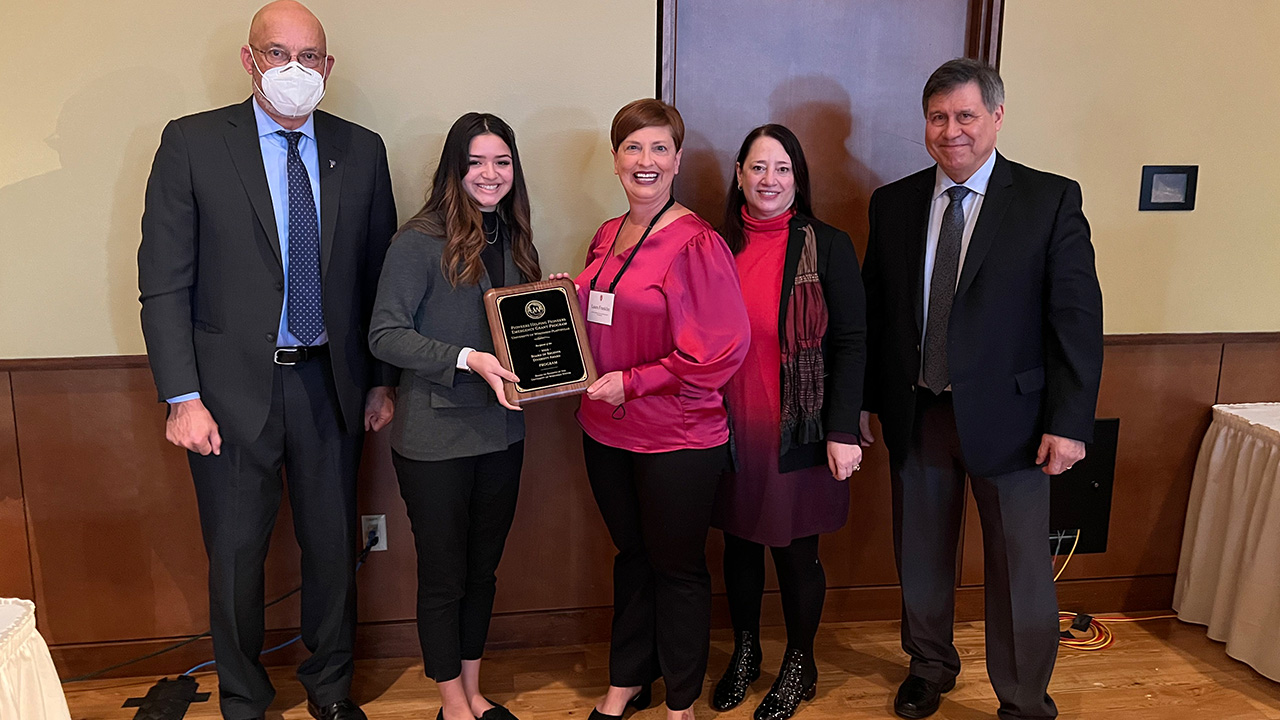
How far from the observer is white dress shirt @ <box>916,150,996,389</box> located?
2227mm

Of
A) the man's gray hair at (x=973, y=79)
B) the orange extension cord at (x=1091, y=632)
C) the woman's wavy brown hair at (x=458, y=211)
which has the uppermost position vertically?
the man's gray hair at (x=973, y=79)

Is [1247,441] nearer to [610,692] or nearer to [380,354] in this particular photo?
[610,692]

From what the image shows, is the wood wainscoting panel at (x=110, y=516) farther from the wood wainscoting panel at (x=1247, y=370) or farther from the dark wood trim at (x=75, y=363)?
the wood wainscoting panel at (x=1247, y=370)

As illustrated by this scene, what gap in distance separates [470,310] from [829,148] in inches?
53.7

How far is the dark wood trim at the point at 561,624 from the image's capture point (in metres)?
2.69

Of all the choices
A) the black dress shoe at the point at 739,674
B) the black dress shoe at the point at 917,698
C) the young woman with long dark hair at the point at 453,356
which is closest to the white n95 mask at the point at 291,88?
the young woman with long dark hair at the point at 453,356

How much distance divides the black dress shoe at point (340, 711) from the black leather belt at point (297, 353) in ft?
3.27

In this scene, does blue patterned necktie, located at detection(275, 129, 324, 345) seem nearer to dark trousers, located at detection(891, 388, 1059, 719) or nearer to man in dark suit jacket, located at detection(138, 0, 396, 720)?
man in dark suit jacket, located at detection(138, 0, 396, 720)

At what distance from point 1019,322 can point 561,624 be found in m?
1.73

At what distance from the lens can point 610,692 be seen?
2.43 metres

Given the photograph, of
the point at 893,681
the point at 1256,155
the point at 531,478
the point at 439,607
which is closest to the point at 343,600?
the point at 439,607

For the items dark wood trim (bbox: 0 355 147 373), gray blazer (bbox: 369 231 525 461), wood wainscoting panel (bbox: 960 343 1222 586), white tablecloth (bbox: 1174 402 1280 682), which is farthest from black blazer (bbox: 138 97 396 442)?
white tablecloth (bbox: 1174 402 1280 682)

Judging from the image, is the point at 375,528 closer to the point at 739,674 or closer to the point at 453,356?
the point at 453,356

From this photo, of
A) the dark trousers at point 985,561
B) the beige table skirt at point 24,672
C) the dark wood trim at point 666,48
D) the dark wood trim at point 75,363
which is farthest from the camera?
the dark wood trim at point 666,48
